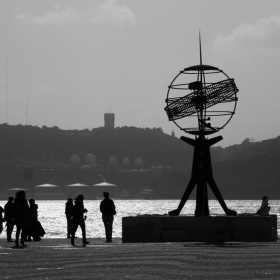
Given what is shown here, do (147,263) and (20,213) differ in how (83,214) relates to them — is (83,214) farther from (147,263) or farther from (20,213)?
(147,263)

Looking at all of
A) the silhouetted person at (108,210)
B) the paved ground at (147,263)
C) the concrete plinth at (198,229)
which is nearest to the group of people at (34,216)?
the silhouetted person at (108,210)

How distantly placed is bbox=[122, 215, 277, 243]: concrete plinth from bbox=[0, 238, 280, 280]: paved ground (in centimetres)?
338

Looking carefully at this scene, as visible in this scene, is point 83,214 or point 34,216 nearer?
point 83,214

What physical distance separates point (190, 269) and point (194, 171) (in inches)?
421

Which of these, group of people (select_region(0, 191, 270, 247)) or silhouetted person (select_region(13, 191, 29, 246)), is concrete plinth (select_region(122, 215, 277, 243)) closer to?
group of people (select_region(0, 191, 270, 247))

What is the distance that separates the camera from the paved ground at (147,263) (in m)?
13.4

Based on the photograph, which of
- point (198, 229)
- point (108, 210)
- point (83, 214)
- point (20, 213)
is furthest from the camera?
point (108, 210)

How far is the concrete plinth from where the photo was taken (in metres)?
22.4

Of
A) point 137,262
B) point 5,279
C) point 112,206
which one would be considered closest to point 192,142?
point 112,206

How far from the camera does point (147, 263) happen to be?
585 inches

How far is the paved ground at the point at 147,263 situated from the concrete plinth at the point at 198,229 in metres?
3.38

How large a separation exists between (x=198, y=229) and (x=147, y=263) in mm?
7895

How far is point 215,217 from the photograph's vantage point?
22422 mm

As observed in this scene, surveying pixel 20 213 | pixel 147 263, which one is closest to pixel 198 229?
pixel 20 213
